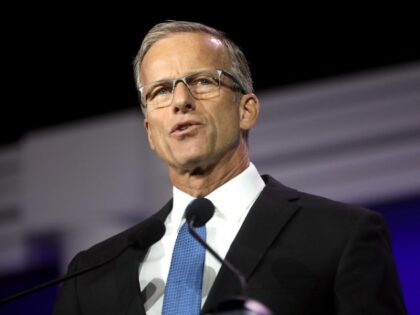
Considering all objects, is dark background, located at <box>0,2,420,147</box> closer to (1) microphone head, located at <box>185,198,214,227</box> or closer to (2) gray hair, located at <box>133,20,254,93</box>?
(2) gray hair, located at <box>133,20,254,93</box>

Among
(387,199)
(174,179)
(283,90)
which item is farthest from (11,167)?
(174,179)

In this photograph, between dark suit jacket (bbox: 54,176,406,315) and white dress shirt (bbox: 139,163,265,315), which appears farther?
white dress shirt (bbox: 139,163,265,315)

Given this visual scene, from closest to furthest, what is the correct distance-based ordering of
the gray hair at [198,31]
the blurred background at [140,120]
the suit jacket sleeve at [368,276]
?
1. the suit jacket sleeve at [368,276]
2. the gray hair at [198,31]
3. the blurred background at [140,120]

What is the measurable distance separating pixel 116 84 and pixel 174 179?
1788mm

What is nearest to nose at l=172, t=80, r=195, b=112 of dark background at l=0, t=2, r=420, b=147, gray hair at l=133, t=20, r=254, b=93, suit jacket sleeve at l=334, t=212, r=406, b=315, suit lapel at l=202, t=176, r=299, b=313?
gray hair at l=133, t=20, r=254, b=93

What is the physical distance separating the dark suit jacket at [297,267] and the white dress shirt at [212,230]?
3 centimetres

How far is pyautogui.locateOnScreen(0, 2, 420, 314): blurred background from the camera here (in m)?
3.42

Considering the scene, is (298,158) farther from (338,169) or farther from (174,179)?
(174,179)

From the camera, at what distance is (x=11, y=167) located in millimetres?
4164

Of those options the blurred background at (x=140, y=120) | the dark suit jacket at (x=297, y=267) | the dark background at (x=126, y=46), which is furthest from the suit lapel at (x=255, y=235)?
the dark background at (x=126, y=46)

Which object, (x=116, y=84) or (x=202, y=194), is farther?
(x=116, y=84)

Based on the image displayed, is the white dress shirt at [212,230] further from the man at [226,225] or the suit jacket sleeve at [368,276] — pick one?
the suit jacket sleeve at [368,276]

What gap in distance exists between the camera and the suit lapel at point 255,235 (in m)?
1.75

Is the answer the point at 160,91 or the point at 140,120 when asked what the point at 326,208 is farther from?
the point at 140,120
